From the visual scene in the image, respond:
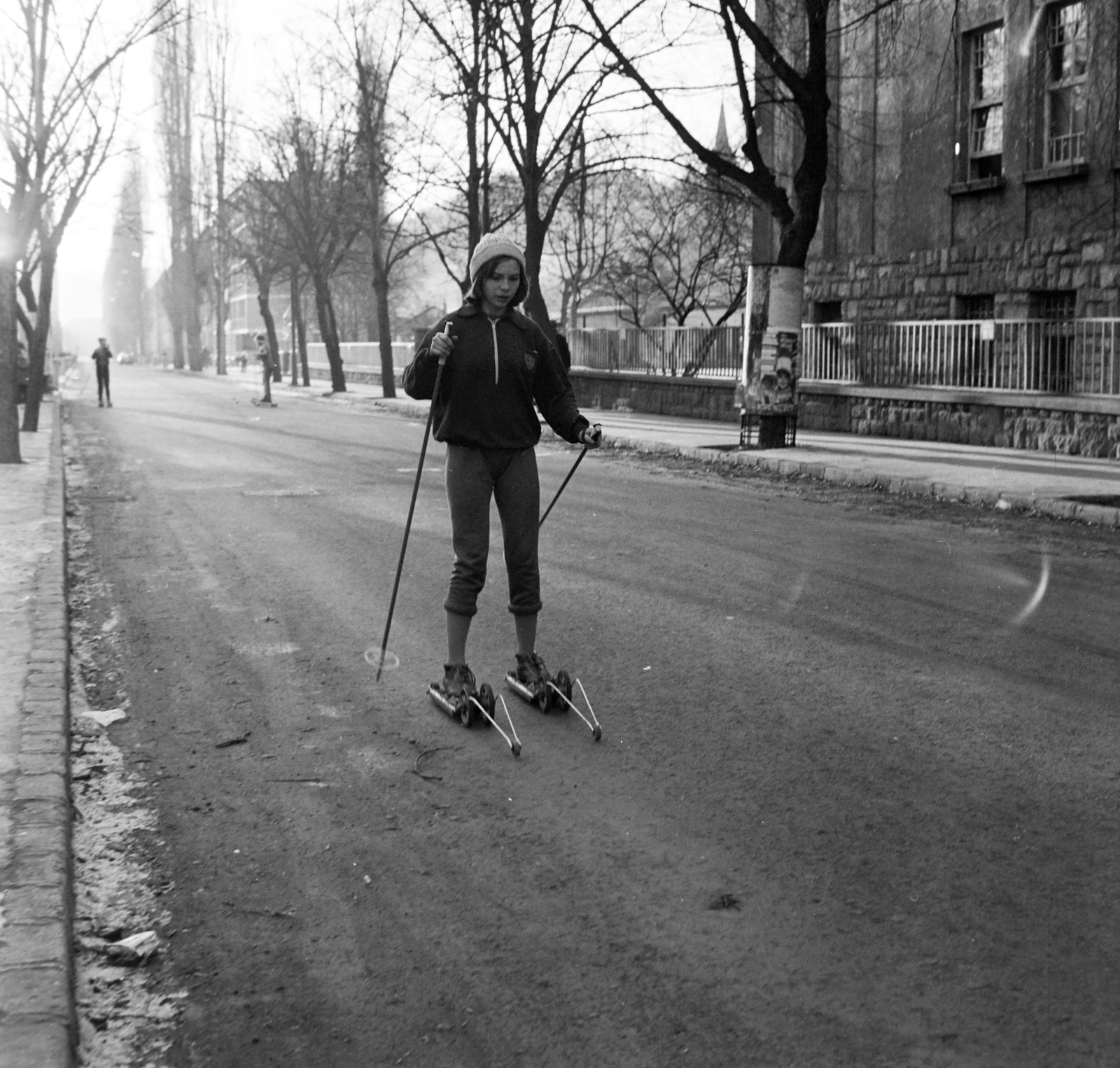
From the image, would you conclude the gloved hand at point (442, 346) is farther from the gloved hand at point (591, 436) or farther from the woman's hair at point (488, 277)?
the gloved hand at point (591, 436)

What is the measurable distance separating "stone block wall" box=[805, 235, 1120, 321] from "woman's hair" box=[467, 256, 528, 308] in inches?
604

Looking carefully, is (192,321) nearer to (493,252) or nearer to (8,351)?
(8,351)

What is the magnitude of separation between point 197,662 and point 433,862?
2923mm

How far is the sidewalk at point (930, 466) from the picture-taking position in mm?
12867

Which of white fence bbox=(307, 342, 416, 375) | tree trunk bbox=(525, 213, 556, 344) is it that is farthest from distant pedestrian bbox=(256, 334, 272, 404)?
white fence bbox=(307, 342, 416, 375)

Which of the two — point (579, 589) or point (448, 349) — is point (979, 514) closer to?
point (579, 589)

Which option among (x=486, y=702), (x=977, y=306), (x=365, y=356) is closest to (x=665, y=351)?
(x=977, y=306)

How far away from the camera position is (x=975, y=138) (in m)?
21.9

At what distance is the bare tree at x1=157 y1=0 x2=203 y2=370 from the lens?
66.9 metres

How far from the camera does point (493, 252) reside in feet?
18.3

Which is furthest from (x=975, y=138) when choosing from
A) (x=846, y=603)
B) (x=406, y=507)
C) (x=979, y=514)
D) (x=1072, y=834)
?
(x=1072, y=834)

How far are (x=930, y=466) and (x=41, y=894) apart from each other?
525 inches

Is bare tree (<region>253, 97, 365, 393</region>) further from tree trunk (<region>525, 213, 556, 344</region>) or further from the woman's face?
the woman's face

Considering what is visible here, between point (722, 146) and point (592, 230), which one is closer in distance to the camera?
point (722, 146)
